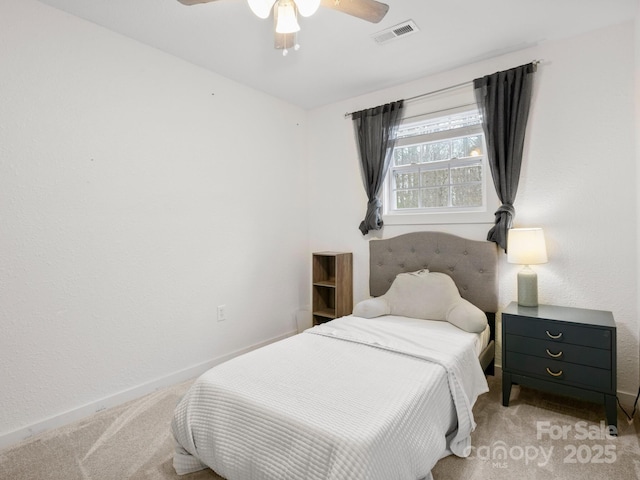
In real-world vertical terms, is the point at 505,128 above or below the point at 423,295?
above

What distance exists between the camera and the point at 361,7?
1608 millimetres

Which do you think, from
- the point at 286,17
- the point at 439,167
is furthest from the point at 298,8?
the point at 439,167

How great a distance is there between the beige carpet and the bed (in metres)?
0.17

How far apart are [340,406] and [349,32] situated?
2.28 meters

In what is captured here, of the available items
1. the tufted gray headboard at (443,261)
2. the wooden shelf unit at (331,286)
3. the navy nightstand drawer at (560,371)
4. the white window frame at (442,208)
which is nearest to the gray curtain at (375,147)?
the white window frame at (442,208)

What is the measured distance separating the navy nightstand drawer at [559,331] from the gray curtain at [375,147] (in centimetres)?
144

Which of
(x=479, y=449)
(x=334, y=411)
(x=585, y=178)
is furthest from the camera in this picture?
(x=585, y=178)

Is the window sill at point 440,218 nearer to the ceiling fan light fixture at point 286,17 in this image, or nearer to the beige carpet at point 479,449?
the beige carpet at point 479,449

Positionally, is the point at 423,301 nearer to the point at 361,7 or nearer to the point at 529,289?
the point at 529,289

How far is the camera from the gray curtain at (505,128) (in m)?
2.52

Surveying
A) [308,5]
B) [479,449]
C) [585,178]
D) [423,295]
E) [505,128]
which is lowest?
[479,449]

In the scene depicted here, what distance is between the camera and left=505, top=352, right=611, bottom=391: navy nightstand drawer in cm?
196

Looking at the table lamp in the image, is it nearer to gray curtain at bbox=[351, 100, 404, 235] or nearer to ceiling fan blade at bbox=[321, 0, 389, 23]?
gray curtain at bbox=[351, 100, 404, 235]

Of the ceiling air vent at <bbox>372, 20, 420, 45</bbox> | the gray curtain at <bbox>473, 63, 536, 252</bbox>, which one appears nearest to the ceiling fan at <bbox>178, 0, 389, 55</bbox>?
the ceiling air vent at <bbox>372, 20, 420, 45</bbox>
